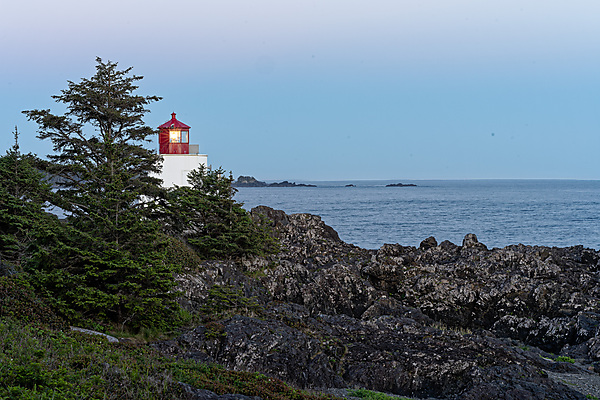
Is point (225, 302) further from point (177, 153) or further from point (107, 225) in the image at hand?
point (177, 153)

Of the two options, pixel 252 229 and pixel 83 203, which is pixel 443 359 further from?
pixel 252 229

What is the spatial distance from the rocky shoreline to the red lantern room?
8.03 m

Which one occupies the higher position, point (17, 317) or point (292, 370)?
point (17, 317)

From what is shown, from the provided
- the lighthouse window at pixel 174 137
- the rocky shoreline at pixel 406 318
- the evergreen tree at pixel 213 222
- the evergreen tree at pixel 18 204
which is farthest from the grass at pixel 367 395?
the lighthouse window at pixel 174 137

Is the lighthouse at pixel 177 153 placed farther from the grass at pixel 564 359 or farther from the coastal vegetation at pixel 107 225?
the grass at pixel 564 359

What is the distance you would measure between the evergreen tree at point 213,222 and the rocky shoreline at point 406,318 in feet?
4.14

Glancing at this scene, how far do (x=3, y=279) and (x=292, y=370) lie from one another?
27.1ft

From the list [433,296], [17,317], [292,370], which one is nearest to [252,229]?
[433,296]

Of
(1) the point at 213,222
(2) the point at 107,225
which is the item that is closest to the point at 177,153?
(1) the point at 213,222

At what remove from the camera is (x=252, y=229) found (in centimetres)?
2916

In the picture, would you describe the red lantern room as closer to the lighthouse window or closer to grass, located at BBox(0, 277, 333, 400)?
the lighthouse window

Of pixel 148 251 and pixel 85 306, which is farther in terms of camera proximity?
pixel 148 251

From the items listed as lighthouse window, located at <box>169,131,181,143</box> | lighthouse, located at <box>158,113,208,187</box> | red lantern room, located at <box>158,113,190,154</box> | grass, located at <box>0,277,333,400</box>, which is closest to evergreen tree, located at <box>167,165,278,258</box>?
lighthouse, located at <box>158,113,208,187</box>

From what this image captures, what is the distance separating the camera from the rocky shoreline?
14.7 meters
